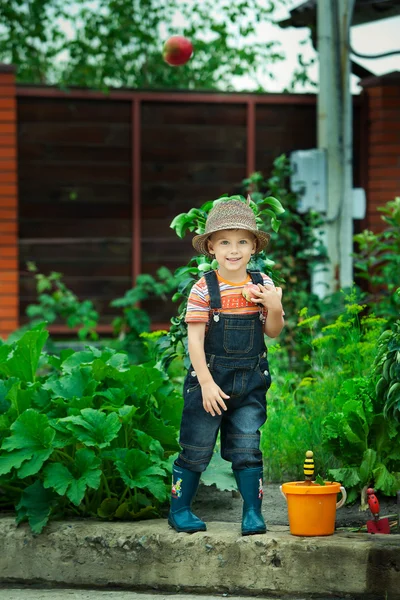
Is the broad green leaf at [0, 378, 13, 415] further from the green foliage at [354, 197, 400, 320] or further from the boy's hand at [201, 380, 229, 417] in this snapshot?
the green foliage at [354, 197, 400, 320]

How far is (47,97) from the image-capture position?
27.9 feet

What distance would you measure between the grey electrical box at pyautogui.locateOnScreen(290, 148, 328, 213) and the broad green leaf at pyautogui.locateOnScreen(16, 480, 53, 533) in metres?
4.38

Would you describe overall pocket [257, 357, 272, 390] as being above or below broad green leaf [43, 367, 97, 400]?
above

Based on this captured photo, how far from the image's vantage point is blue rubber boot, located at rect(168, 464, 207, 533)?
12.4 ft

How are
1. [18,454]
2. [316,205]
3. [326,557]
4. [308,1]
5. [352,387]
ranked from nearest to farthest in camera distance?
[326,557]
[18,454]
[352,387]
[316,205]
[308,1]

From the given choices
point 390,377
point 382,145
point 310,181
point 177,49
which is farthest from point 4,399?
point 382,145

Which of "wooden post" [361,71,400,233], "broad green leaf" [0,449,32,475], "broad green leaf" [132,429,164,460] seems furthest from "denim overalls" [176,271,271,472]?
"wooden post" [361,71,400,233]

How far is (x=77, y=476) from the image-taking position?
3924mm

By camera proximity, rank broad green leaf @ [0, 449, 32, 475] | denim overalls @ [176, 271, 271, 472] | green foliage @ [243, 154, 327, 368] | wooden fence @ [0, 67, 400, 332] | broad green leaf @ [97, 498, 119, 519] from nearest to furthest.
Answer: denim overalls @ [176, 271, 271, 472], broad green leaf @ [0, 449, 32, 475], broad green leaf @ [97, 498, 119, 519], green foliage @ [243, 154, 327, 368], wooden fence @ [0, 67, 400, 332]

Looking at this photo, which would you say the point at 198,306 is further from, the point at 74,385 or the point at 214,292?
the point at 74,385

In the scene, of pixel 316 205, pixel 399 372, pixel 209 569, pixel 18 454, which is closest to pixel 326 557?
pixel 209 569

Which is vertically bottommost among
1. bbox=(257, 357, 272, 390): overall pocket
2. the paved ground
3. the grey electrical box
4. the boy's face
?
the paved ground

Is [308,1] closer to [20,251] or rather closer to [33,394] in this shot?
[20,251]

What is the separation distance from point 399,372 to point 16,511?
5.02 ft
